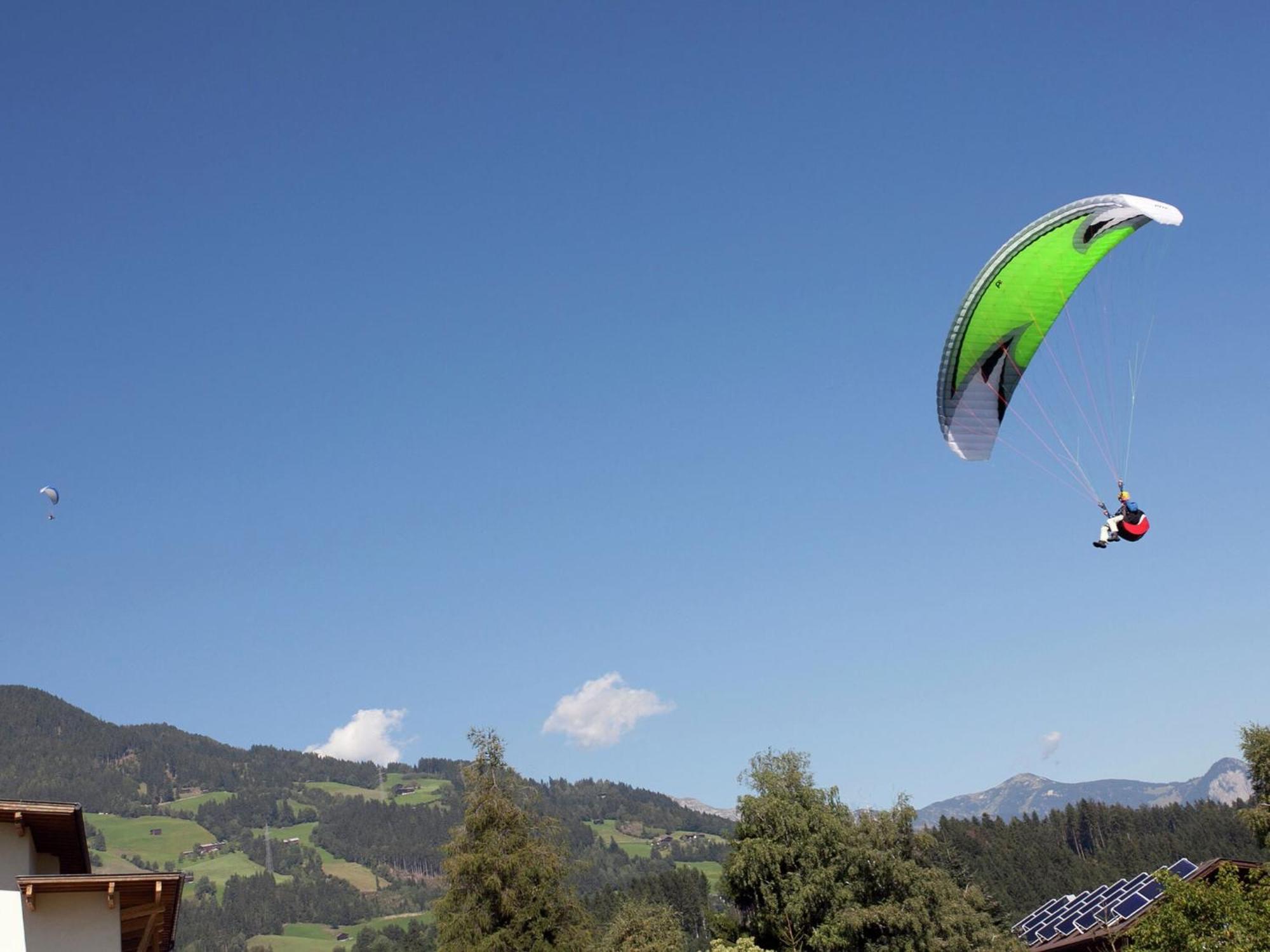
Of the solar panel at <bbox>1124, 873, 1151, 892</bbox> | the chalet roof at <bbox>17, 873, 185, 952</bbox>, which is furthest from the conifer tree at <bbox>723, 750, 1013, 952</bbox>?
the chalet roof at <bbox>17, 873, 185, 952</bbox>

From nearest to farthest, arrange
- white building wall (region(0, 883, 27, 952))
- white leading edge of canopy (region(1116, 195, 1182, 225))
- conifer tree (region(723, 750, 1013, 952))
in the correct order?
white building wall (region(0, 883, 27, 952)) → white leading edge of canopy (region(1116, 195, 1182, 225)) → conifer tree (region(723, 750, 1013, 952))

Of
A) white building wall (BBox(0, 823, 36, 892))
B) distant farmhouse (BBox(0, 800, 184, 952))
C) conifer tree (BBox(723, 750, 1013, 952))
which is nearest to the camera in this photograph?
distant farmhouse (BBox(0, 800, 184, 952))

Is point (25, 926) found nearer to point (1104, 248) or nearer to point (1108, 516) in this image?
point (1108, 516)

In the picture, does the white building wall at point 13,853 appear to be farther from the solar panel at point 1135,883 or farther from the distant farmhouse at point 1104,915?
the solar panel at point 1135,883

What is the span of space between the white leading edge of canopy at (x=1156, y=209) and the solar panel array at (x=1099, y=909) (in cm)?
2939

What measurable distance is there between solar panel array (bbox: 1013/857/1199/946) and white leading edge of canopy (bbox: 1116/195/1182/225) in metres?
29.4

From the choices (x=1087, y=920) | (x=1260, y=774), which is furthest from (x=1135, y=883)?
(x=1260, y=774)

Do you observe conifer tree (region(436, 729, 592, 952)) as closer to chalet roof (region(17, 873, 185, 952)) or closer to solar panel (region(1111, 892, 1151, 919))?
chalet roof (region(17, 873, 185, 952))

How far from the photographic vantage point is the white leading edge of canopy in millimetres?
26438

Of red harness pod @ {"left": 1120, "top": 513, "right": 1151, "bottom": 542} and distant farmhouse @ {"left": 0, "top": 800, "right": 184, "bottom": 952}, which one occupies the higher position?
red harness pod @ {"left": 1120, "top": 513, "right": 1151, "bottom": 542}

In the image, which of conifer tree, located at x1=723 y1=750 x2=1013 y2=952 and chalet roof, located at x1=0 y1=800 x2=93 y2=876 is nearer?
chalet roof, located at x1=0 y1=800 x2=93 y2=876

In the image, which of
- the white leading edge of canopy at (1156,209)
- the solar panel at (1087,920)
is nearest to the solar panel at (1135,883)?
the solar panel at (1087,920)

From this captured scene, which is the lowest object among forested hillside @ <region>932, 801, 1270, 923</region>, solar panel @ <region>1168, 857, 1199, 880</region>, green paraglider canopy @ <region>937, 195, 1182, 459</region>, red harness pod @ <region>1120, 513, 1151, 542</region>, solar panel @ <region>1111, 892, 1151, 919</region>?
forested hillside @ <region>932, 801, 1270, 923</region>

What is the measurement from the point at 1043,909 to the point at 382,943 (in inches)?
5265
